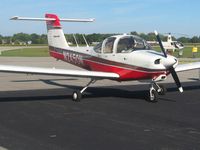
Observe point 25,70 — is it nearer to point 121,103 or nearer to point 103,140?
point 121,103

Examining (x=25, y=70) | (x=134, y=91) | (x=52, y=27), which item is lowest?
(x=134, y=91)

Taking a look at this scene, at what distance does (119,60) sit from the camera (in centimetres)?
1272

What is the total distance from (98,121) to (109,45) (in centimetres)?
482

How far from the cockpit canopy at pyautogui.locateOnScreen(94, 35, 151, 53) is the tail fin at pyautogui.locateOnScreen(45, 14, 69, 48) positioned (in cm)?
431

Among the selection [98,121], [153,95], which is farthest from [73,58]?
[98,121]

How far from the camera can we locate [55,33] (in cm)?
1748

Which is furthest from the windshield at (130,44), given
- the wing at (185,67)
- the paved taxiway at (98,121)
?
→ the wing at (185,67)

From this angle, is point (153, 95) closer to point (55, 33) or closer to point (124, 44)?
point (124, 44)

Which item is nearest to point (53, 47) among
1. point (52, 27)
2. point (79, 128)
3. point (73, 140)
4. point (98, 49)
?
point (52, 27)

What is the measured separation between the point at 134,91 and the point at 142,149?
888 centimetres

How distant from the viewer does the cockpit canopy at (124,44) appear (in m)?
12.6

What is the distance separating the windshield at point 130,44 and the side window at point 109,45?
341 mm

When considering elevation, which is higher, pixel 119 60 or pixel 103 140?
pixel 119 60

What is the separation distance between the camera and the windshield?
12.5 m
